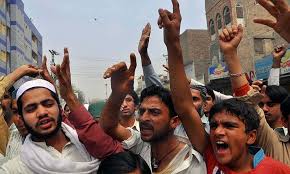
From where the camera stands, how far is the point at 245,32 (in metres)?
24.2

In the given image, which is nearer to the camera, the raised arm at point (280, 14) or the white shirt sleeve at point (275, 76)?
the raised arm at point (280, 14)

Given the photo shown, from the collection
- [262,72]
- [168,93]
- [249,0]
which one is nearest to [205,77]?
[249,0]

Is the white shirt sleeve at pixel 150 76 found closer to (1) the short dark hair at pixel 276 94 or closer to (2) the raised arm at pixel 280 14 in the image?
(1) the short dark hair at pixel 276 94

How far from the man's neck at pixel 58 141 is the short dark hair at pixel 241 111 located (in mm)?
969

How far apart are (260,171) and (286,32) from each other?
0.89 m

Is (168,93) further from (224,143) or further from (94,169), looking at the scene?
(94,169)

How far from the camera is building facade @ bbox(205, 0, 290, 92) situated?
22.2 meters

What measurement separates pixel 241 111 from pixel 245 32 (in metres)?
23.1

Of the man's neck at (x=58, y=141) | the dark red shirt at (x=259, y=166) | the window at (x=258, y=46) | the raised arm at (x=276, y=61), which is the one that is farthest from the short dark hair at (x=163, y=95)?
the window at (x=258, y=46)

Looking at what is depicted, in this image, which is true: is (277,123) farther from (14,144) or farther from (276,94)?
(14,144)

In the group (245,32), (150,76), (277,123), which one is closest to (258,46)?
(245,32)

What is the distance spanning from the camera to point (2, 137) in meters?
2.72

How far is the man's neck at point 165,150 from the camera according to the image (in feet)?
8.10

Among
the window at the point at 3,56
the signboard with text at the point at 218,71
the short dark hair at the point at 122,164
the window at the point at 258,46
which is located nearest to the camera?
the short dark hair at the point at 122,164
